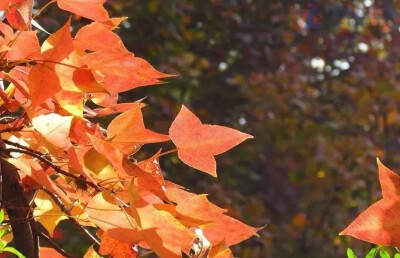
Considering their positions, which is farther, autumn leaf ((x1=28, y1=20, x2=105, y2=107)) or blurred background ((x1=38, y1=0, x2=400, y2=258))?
blurred background ((x1=38, y1=0, x2=400, y2=258))

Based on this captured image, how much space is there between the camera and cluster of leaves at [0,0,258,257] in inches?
20.5

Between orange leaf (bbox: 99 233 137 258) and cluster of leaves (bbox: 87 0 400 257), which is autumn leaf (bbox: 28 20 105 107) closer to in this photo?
orange leaf (bbox: 99 233 137 258)

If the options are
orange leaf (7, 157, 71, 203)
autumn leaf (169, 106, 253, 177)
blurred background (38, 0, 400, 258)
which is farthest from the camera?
blurred background (38, 0, 400, 258)

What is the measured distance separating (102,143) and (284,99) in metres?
3.67

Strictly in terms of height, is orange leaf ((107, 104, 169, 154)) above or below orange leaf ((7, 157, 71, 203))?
below

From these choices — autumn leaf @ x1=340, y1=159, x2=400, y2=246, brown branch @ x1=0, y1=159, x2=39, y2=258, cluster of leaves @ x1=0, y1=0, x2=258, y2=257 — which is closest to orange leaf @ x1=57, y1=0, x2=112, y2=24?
cluster of leaves @ x1=0, y1=0, x2=258, y2=257

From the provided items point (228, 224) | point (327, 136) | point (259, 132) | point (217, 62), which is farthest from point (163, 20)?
point (228, 224)

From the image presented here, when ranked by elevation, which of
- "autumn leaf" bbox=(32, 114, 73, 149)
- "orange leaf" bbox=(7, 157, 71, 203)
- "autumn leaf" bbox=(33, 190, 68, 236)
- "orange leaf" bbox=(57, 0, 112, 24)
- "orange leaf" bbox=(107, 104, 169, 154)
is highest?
"orange leaf" bbox=(57, 0, 112, 24)

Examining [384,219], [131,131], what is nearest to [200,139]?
[131,131]

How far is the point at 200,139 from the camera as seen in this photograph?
2.01 feet

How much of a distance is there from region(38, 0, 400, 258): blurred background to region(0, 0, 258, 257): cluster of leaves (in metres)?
3.08

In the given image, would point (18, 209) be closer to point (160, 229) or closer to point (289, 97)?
point (160, 229)

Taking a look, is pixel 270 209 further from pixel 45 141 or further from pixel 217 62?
pixel 45 141

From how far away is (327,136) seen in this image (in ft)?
14.2
